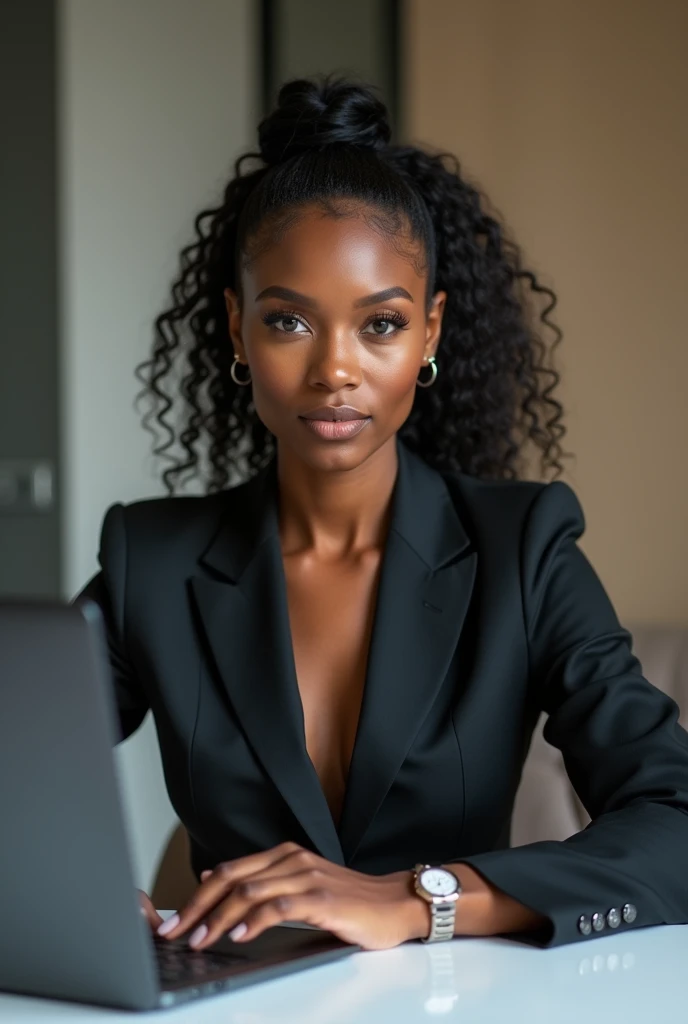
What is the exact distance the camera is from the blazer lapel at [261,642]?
1505mm

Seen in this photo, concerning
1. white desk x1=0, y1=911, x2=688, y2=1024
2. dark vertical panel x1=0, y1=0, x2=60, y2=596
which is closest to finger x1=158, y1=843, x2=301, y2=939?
white desk x1=0, y1=911, x2=688, y2=1024

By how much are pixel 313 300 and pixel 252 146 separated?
193cm

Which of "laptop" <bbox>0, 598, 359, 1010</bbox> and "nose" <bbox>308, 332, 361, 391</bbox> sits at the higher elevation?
"nose" <bbox>308, 332, 361, 391</bbox>

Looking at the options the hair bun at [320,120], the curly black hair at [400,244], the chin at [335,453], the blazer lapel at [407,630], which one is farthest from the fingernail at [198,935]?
the hair bun at [320,120]

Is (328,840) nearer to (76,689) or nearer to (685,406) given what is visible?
(76,689)

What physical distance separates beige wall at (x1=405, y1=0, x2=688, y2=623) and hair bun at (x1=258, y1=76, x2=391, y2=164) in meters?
0.94

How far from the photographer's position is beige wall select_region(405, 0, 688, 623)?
2523mm

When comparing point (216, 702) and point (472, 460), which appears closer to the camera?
point (216, 702)

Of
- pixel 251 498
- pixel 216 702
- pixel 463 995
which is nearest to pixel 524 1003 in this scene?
pixel 463 995

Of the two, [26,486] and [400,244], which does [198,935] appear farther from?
[26,486]

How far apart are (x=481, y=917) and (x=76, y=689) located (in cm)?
47

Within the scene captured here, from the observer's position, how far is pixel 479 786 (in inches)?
62.4

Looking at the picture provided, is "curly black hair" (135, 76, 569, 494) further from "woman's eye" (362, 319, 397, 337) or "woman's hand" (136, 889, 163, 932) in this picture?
"woman's hand" (136, 889, 163, 932)

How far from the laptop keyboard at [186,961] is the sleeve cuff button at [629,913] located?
1.14 feet
